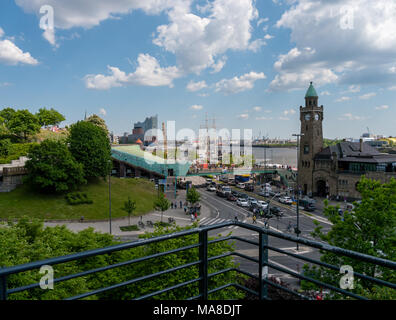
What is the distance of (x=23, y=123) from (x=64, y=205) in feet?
96.2

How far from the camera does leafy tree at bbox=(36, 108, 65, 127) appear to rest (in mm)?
76812

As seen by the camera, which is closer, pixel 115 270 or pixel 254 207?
pixel 115 270

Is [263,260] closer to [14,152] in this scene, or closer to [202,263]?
[202,263]

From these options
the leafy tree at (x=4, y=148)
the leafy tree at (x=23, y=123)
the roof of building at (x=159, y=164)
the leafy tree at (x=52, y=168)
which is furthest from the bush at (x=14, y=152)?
the roof of building at (x=159, y=164)

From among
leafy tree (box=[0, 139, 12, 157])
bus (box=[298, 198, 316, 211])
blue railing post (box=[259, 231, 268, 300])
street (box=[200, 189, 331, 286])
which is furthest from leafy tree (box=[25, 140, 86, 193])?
blue railing post (box=[259, 231, 268, 300])

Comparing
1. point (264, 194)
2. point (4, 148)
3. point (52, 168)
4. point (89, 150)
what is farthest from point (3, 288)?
point (264, 194)

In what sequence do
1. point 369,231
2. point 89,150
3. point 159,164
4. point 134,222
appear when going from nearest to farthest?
point 369,231 < point 134,222 < point 89,150 < point 159,164

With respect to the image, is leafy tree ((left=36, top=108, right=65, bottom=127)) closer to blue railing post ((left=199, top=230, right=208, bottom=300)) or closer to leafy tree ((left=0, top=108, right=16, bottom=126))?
leafy tree ((left=0, top=108, right=16, bottom=126))

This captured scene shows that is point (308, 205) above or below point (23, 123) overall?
below

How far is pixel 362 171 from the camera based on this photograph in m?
59.5

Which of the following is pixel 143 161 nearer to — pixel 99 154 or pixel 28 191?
pixel 99 154

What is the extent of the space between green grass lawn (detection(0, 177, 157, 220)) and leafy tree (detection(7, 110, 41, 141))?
20.5 m

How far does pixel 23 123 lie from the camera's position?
63469 millimetres
